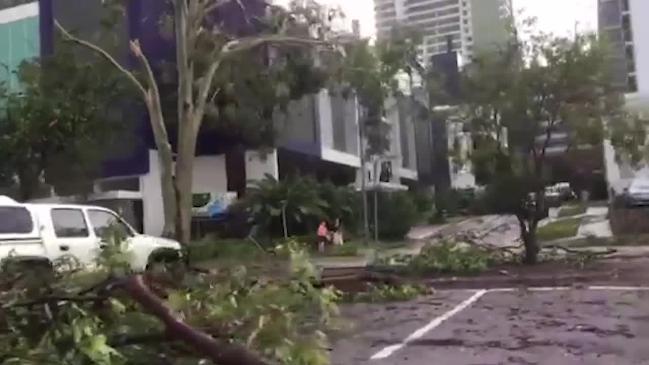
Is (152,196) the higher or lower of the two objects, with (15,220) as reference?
higher

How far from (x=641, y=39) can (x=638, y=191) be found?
48.9 feet

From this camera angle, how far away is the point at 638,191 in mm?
18797

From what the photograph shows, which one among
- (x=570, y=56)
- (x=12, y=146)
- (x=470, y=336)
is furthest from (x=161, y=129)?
(x=470, y=336)

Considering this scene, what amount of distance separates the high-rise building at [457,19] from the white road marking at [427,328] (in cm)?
344

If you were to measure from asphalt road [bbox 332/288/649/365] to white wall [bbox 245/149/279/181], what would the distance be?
729 inches

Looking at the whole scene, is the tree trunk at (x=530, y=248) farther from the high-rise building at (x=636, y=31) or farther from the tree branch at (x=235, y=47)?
the high-rise building at (x=636, y=31)

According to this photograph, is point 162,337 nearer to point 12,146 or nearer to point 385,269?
point 385,269

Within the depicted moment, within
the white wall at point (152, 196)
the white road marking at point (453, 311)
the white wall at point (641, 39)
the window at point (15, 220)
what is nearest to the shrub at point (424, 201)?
the white wall at point (152, 196)

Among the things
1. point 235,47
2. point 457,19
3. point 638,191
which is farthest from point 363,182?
point 457,19

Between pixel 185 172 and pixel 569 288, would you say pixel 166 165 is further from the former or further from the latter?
pixel 569 288

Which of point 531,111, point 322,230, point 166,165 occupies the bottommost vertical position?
point 322,230

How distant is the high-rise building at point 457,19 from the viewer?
11578 mm

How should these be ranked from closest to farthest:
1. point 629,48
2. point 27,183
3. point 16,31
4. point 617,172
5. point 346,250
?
point 629,48
point 617,172
point 346,250
point 27,183
point 16,31

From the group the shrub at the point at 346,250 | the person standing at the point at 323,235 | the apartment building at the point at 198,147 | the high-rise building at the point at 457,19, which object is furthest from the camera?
the apartment building at the point at 198,147
